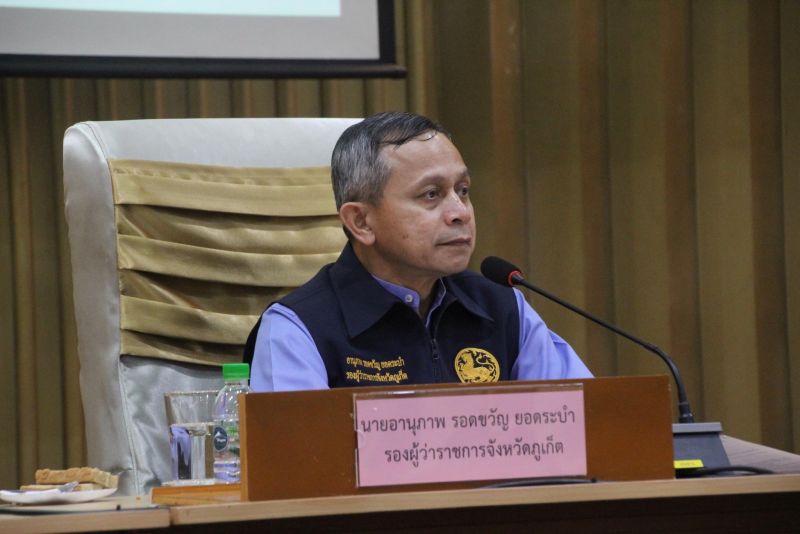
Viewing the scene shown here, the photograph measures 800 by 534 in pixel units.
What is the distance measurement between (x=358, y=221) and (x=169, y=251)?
1.05 ft

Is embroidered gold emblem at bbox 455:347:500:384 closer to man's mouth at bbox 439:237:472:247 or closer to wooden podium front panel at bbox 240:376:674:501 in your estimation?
man's mouth at bbox 439:237:472:247

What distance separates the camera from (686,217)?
2971mm

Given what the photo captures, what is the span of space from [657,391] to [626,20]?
196 centimetres

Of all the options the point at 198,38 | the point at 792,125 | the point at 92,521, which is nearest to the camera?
the point at 92,521

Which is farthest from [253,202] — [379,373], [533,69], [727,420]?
[727,420]

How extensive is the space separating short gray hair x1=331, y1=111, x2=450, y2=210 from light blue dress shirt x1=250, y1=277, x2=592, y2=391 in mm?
153

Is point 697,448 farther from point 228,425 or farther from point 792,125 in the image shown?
point 792,125

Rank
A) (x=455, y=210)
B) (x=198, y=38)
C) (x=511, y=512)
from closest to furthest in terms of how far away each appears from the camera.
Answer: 1. (x=511, y=512)
2. (x=455, y=210)
3. (x=198, y=38)

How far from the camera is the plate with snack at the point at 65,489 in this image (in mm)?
1217

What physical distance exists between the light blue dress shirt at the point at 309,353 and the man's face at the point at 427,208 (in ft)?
0.29

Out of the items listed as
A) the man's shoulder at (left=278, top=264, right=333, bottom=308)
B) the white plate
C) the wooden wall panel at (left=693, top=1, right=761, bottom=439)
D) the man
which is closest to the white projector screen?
the man

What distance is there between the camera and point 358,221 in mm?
1847

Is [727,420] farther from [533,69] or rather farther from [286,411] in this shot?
[286,411]

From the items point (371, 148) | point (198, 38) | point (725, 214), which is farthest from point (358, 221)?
point (725, 214)
